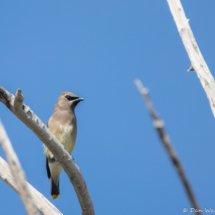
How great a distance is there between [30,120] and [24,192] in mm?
2075

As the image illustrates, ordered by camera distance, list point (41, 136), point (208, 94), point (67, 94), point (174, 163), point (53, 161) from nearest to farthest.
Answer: point (174, 163)
point (208, 94)
point (41, 136)
point (53, 161)
point (67, 94)

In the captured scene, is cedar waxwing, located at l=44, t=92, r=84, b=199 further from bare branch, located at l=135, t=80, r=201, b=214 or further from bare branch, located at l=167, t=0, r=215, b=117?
bare branch, located at l=135, t=80, r=201, b=214

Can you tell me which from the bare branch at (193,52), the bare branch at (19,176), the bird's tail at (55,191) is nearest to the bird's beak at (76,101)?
the bird's tail at (55,191)

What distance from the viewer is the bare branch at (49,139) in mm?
2785

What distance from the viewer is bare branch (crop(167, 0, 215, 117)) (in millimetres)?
2928

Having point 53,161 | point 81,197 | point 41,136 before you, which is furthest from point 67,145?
point 41,136

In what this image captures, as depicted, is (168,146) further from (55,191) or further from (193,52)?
(55,191)

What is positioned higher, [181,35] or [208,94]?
[181,35]

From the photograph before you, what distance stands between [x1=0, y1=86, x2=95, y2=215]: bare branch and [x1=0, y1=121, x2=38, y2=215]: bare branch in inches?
67.1

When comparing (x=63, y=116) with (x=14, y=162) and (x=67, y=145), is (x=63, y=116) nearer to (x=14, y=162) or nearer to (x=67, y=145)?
(x=67, y=145)

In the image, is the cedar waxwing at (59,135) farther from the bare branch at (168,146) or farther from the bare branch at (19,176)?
the bare branch at (168,146)

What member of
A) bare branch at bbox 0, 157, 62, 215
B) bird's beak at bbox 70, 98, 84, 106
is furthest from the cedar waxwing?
bare branch at bbox 0, 157, 62, 215

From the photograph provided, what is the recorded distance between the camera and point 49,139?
3195mm

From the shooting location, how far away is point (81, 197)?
373 cm
